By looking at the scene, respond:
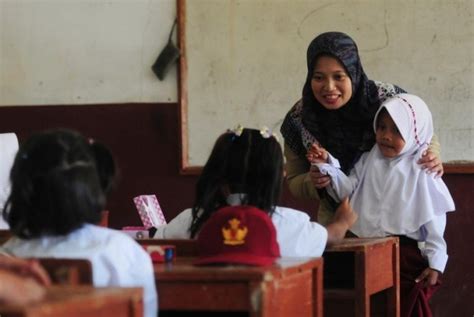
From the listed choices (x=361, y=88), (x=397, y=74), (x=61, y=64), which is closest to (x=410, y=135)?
(x=361, y=88)

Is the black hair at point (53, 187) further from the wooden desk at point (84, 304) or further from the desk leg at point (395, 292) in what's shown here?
the desk leg at point (395, 292)

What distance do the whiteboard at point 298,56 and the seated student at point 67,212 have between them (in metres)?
3.11

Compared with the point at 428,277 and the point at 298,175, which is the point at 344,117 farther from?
the point at 428,277

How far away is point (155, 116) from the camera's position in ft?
18.1

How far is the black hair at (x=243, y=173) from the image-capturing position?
2787mm

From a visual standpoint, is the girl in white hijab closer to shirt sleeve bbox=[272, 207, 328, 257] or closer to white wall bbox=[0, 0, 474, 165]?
shirt sleeve bbox=[272, 207, 328, 257]

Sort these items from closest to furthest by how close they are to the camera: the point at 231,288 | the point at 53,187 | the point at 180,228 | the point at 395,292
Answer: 1. the point at 53,187
2. the point at 231,288
3. the point at 180,228
4. the point at 395,292

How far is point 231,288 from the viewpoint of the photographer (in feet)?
7.33

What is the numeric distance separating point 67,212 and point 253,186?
2.52 feet

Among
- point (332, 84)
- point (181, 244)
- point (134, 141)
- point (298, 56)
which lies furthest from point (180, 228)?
point (134, 141)

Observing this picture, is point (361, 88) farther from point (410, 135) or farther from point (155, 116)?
point (155, 116)

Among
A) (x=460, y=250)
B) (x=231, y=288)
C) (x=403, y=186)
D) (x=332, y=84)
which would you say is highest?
(x=332, y=84)

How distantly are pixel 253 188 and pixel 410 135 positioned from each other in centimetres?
97

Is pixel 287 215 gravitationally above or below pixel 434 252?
above
